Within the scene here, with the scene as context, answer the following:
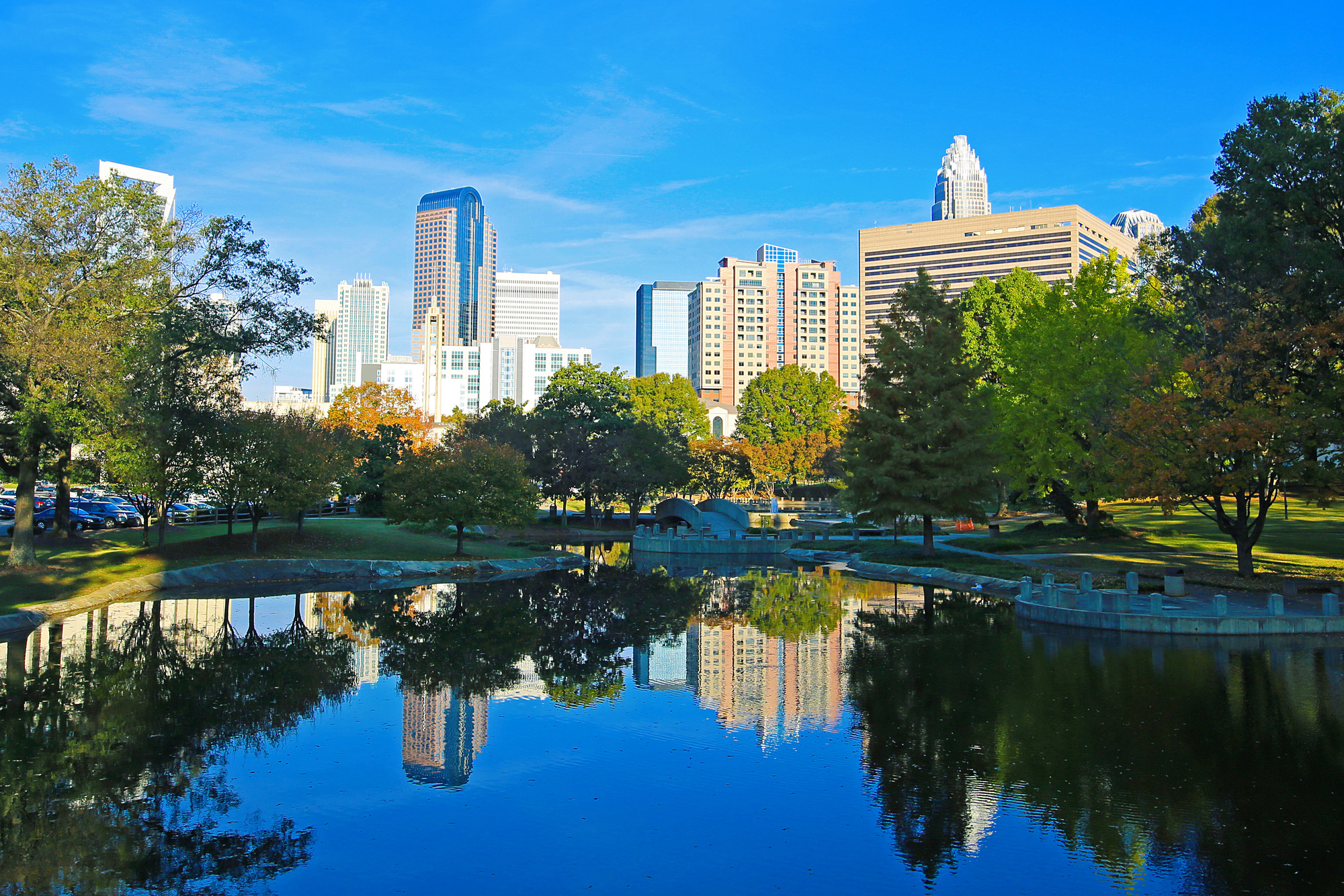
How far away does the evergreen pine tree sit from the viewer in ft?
134

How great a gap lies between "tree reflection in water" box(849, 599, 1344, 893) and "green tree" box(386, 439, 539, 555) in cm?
2548

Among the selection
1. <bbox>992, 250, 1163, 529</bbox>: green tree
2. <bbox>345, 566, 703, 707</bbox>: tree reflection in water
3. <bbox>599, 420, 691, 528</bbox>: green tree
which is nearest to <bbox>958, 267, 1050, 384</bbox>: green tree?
<bbox>992, 250, 1163, 529</bbox>: green tree

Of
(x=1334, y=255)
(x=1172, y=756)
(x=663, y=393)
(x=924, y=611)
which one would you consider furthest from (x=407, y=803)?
(x=663, y=393)

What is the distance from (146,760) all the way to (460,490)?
29.6m

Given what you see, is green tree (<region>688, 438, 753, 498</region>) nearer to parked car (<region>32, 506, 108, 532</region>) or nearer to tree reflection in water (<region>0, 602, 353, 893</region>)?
parked car (<region>32, 506, 108, 532</region>)

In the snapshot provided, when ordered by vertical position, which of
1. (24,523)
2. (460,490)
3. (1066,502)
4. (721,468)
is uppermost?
(721,468)

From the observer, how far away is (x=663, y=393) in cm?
11338

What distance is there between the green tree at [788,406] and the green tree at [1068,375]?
190 ft

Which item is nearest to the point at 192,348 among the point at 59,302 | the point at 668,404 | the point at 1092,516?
the point at 59,302

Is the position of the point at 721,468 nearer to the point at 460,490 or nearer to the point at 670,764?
the point at 460,490

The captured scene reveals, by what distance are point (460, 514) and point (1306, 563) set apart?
33569 millimetres

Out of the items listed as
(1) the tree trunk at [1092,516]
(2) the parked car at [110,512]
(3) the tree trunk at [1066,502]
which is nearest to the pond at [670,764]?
(1) the tree trunk at [1092,516]

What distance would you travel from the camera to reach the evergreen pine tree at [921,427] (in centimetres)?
4084

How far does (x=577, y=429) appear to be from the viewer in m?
71.0
